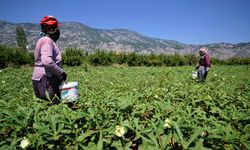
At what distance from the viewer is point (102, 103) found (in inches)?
99.3

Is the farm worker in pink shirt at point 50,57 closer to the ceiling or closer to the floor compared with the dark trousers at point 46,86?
closer to the ceiling

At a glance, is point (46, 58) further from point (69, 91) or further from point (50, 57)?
point (69, 91)

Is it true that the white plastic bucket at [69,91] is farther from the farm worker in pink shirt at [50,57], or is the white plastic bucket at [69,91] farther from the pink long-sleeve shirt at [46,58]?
the pink long-sleeve shirt at [46,58]

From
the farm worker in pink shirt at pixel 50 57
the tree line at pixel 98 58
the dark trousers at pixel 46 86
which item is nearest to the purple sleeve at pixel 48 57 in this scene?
the farm worker in pink shirt at pixel 50 57

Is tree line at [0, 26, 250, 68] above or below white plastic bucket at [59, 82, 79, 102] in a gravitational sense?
below

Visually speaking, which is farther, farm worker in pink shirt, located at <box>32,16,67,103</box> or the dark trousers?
the dark trousers

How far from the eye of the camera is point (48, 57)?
288 cm

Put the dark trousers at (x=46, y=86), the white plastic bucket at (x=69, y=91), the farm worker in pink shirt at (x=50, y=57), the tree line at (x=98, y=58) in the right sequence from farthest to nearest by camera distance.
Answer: the tree line at (x=98, y=58), the dark trousers at (x=46, y=86), the farm worker in pink shirt at (x=50, y=57), the white plastic bucket at (x=69, y=91)

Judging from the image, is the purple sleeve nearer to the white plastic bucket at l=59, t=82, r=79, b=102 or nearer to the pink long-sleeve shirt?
the pink long-sleeve shirt

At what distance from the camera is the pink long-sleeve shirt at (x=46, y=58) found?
9.43ft

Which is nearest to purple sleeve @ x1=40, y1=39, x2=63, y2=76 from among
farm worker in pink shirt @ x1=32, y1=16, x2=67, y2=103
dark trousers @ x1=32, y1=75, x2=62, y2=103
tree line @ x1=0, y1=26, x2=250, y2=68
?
farm worker in pink shirt @ x1=32, y1=16, x2=67, y2=103

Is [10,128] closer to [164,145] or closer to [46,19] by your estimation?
[164,145]

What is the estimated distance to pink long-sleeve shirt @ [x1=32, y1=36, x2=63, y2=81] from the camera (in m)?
2.88

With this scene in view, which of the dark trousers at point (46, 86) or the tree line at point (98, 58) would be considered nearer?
the dark trousers at point (46, 86)
